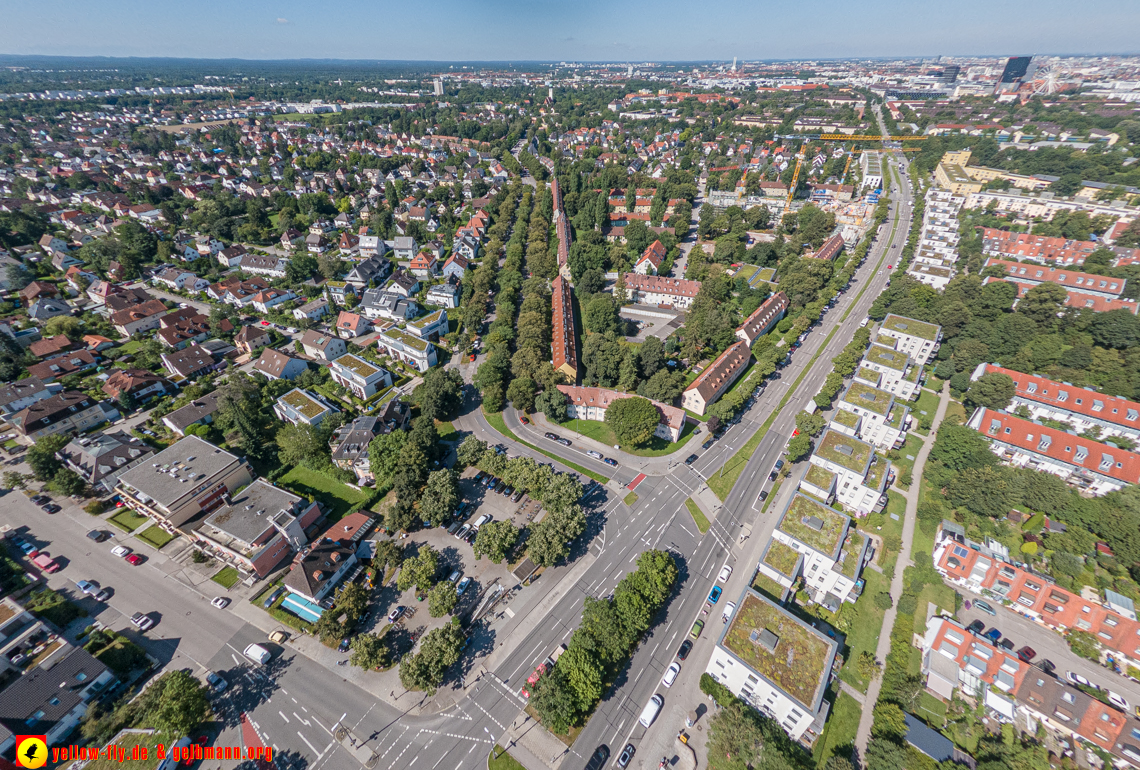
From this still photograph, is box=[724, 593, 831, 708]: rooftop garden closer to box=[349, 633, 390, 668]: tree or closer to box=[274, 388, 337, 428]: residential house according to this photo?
box=[349, 633, 390, 668]: tree

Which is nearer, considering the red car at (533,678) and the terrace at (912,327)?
the red car at (533,678)

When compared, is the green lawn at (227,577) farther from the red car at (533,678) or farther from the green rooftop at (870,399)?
the green rooftop at (870,399)

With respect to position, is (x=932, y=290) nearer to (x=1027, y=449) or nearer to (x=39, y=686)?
(x=1027, y=449)

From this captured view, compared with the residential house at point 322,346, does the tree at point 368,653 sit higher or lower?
lower

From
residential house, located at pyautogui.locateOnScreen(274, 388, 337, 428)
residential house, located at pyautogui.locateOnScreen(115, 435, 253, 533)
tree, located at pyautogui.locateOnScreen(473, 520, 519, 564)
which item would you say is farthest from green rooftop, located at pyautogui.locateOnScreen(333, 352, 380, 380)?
tree, located at pyautogui.locateOnScreen(473, 520, 519, 564)

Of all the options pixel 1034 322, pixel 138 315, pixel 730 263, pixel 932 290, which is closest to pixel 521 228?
pixel 730 263

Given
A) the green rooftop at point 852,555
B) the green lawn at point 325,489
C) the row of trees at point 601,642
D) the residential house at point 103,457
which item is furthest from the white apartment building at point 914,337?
the residential house at point 103,457

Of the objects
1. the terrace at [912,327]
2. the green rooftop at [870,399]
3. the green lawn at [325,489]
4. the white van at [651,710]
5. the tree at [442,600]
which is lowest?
the white van at [651,710]
